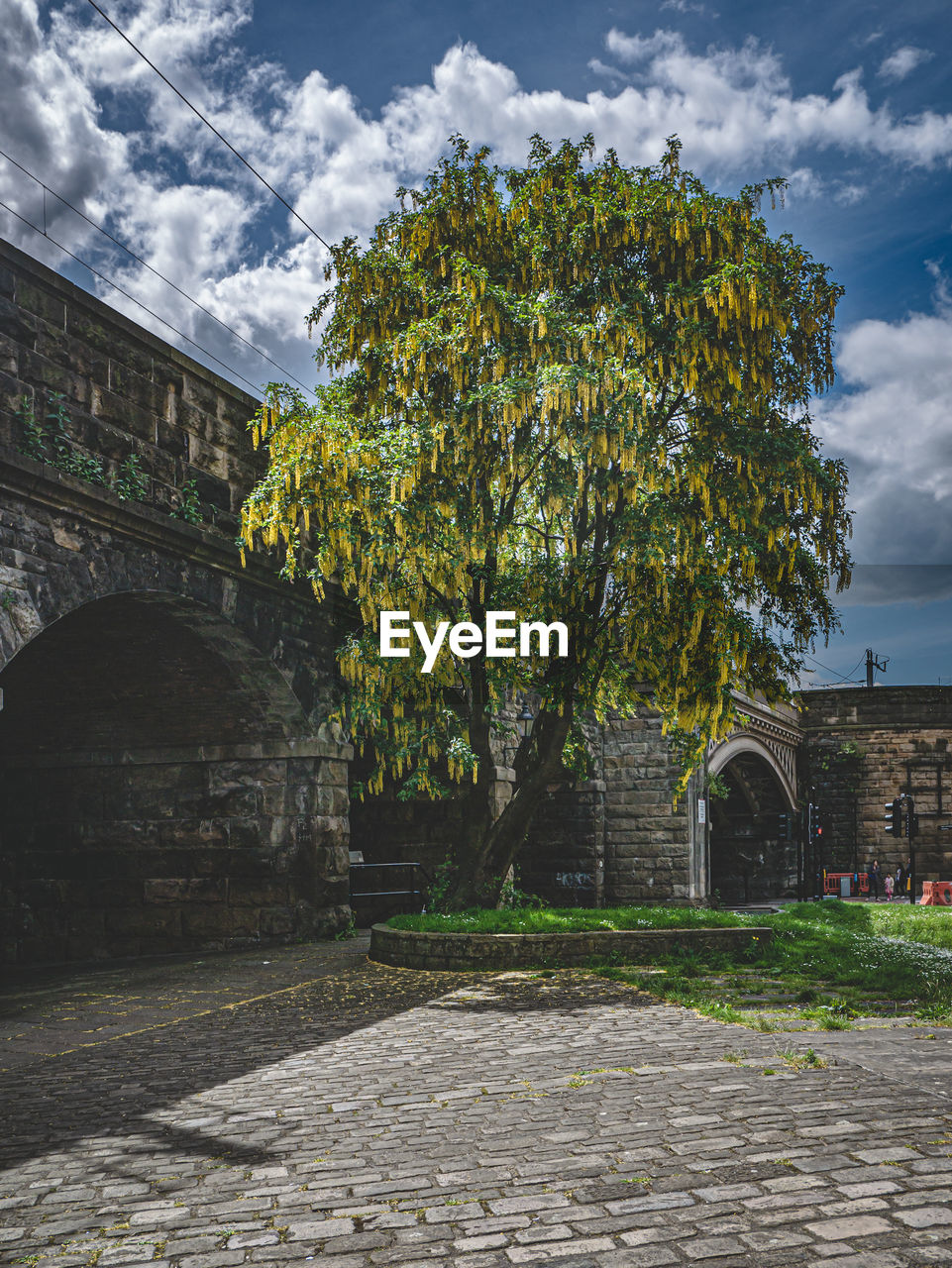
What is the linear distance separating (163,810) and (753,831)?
26809 millimetres

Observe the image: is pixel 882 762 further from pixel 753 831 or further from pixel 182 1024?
pixel 182 1024

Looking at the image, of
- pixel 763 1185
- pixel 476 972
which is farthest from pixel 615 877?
Result: pixel 763 1185

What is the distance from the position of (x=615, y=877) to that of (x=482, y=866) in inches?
338

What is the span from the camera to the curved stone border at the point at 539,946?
9586mm

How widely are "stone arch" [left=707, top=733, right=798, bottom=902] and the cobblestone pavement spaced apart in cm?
2611

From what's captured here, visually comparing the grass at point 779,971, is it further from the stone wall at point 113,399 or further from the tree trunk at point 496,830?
the stone wall at point 113,399

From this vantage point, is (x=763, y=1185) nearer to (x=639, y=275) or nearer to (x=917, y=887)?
(x=639, y=275)

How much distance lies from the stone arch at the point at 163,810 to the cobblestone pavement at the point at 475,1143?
4.86 metres

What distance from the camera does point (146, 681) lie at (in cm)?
1156

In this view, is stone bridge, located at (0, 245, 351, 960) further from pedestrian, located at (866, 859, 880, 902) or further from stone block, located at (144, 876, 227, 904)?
pedestrian, located at (866, 859, 880, 902)

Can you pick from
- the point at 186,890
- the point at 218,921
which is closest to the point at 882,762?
the point at 218,921

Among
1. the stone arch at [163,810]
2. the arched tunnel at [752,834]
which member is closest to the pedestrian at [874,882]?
the arched tunnel at [752,834]

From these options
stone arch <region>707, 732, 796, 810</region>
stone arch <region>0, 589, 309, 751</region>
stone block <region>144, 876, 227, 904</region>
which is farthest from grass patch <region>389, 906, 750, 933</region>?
stone arch <region>707, 732, 796, 810</region>

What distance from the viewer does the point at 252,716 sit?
12.2 metres
